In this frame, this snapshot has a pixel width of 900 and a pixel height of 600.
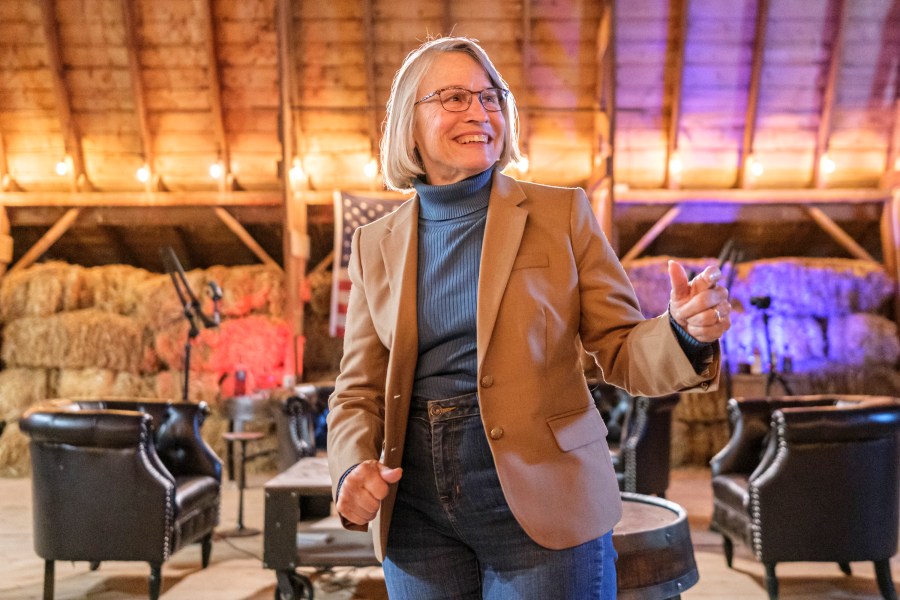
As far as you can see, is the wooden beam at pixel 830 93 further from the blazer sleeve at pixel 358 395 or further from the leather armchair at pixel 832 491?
the blazer sleeve at pixel 358 395

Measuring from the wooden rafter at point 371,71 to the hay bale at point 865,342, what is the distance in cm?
477

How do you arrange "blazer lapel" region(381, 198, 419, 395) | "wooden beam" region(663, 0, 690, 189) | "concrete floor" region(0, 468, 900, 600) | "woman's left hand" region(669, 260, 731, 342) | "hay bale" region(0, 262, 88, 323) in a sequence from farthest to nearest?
"hay bale" region(0, 262, 88, 323) → "wooden beam" region(663, 0, 690, 189) → "concrete floor" region(0, 468, 900, 600) → "blazer lapel" region(381, 198, 419, 395) → "woman's left hand" region(669, 260, 731, 342)

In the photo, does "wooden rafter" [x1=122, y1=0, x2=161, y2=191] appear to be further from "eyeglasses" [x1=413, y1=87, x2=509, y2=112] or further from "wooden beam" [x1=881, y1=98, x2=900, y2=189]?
"wooden beam" [x1=881, y1=98, x2=900, y2=189]

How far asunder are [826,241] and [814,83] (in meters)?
1.98

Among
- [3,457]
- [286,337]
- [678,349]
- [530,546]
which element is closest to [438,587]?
[530,546]

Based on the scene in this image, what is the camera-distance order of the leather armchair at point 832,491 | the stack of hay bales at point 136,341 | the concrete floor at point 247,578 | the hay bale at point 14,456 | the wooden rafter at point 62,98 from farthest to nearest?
the stack of hay bales at point 136,341 → the wooden rafter at point 62,98 → the hay bale at point 14,456 → the concrete floor at point 247,578 → the leather armchair at point 832,491

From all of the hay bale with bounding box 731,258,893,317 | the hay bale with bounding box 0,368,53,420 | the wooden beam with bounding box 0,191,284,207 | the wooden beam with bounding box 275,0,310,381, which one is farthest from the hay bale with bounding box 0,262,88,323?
the hay bale with bounding box 731,258,893,317

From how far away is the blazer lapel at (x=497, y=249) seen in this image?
3.76 feet

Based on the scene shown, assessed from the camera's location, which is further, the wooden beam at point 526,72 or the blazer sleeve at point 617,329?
the wooden beam at point 526,72

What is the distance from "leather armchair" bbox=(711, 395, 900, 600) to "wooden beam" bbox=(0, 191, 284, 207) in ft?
17.7

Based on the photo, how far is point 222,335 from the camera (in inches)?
296

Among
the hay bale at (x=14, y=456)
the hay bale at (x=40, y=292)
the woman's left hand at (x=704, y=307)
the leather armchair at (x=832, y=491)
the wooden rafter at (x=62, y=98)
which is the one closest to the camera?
the woman's left hand at (x=704, y=307)

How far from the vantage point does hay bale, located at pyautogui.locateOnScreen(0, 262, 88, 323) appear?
7.59 metres

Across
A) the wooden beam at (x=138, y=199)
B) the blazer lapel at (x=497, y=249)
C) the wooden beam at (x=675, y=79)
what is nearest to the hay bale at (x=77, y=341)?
the wooden beam at (x=138, y=199)
